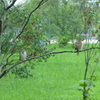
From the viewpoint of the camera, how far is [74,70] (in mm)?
8719

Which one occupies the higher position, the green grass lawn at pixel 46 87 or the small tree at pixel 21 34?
the small tree at pixel 21 34

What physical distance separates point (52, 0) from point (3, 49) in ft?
87.3

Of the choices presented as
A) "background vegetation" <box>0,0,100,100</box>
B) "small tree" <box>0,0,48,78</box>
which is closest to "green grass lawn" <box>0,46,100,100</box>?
"background vegetation" <box>0,0,100,100</box>

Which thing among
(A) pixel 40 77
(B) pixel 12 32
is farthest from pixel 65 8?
(B) pixel 12 32

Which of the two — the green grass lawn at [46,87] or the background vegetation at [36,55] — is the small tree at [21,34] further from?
the green grass lawn at [46,87]

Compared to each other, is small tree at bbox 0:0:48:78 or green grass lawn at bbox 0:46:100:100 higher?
small tree at bbox 0:0:48:78

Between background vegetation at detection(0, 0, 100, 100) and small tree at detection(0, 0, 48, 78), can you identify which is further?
small tree at detection(0, 0, 48, 78)

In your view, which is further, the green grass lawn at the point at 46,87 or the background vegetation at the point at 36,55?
the green grass lawn at the point at 46,87

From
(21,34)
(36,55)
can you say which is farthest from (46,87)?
(21,34)

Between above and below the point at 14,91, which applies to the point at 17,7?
above

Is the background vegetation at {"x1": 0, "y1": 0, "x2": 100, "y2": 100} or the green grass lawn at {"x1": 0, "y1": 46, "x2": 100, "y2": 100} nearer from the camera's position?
the background vegetation at {"x1": 0, "y1": 0, "x2": 100, "y2": 100}

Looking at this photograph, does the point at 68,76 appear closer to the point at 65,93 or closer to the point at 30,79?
the point at 30,79

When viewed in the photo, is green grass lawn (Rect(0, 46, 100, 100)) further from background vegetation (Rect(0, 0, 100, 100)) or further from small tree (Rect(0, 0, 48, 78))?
small tree (Rect(0, 0, 48, 78))

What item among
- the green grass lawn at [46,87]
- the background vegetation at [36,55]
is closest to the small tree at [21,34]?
the background vegetation at [36,55]
